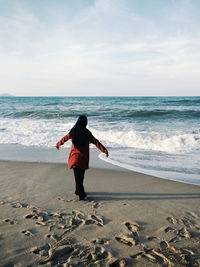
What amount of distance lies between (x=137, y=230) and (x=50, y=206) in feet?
5.01

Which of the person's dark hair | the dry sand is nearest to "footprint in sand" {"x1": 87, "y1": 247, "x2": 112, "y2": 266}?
the dry sand

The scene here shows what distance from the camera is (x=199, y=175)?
596 cm

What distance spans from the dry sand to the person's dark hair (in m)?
1.03

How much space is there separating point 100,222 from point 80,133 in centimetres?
161

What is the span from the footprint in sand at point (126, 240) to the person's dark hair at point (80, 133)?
1.86 meters

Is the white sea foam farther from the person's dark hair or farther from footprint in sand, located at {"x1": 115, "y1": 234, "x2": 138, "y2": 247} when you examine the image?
footprint in sand, located at {"x1": 115, "y1": 234, "x2": 138, "y2": 247}

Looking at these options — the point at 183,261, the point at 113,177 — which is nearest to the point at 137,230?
the point at 183,261

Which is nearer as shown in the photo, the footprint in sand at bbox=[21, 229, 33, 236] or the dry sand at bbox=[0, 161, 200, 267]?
the dry sand at bbox=[0, 161, 200, 267]

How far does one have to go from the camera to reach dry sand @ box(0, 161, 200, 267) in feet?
9.03

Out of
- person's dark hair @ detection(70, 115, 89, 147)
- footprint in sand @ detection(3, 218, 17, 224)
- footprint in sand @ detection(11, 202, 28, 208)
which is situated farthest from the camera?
person's dark hair @ detection(70, 115, 89, 147)

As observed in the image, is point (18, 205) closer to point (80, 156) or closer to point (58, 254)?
point (80, 156)

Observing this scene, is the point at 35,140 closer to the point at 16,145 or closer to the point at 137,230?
the point at 16,145

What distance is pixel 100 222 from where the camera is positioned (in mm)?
3584

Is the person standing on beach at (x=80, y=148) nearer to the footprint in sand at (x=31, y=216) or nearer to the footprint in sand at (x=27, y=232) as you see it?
the footprint in sand at (x=31, y=216)
